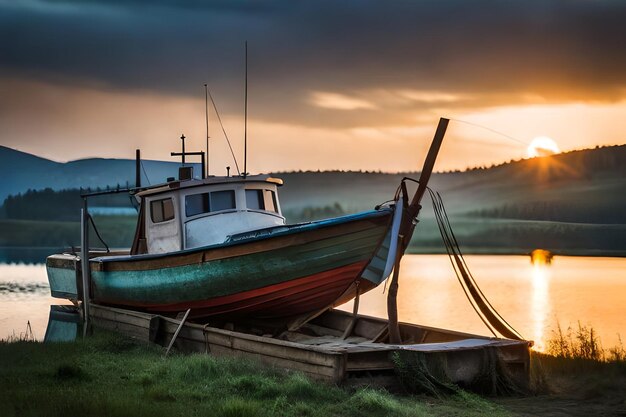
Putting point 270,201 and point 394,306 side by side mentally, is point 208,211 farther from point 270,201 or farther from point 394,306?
point 394,306

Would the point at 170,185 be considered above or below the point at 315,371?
above

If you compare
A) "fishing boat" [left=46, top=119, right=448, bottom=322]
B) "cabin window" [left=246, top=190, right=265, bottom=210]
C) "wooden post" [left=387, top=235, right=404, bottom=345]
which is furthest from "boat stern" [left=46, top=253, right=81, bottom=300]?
"wooden post" [left=387, top=235, right=404, bottom=345]

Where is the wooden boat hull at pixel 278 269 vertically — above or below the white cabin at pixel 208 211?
below

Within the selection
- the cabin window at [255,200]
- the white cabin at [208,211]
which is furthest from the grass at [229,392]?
the cabin window at [255,200]

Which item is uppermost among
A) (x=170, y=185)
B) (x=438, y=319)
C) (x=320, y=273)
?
(x=170, y=185)

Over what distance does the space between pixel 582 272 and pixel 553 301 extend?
19923 mm

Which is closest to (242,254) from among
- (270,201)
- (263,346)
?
(263,346)

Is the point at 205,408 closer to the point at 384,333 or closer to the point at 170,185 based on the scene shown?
the point at 384,333

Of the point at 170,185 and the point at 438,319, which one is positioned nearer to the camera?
the point at 170,185

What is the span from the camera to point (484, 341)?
13.6 metres

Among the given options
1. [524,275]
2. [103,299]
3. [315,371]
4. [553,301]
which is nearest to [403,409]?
[315,371]

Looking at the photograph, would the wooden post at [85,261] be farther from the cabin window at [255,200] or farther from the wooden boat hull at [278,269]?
→ the cabin window at [255,200]

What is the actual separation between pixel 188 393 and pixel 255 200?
740 cm

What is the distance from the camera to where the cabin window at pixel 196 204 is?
18141 mm
